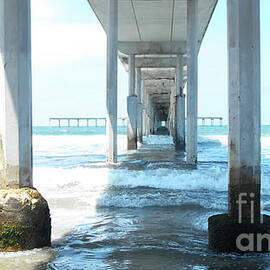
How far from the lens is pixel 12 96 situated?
15.4 feet

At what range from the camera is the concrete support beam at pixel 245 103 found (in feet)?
14.3

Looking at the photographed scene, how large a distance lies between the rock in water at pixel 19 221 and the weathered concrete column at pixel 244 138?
1989 mm

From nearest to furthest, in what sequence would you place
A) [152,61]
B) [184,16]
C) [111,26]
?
[111,26]
[184,16]
[152,61]

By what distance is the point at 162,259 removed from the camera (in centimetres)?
430

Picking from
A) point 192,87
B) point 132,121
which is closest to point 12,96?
point 192,87

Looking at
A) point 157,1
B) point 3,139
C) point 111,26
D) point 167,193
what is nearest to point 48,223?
point 3,139

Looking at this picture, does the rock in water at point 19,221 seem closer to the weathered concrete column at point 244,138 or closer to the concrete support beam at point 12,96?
the concrete support beam at point 12,96

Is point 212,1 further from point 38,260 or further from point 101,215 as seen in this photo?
point 38,260

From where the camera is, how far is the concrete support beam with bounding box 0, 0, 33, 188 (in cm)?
466

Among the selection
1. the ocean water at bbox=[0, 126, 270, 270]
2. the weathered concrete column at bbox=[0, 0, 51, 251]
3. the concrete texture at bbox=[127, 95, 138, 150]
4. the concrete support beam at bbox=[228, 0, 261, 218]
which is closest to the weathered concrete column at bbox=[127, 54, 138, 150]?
the concrete texture at bbox=[127, 95, 138, 150]

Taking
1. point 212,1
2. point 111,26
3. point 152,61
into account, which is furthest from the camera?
point 152,61

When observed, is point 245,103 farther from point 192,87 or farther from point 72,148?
point 72,148

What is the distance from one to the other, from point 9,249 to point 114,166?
8801 mm

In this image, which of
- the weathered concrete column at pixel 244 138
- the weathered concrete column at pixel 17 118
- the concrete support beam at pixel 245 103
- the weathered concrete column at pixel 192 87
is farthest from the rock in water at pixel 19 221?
the weathered concrete column at pixel 192 87
